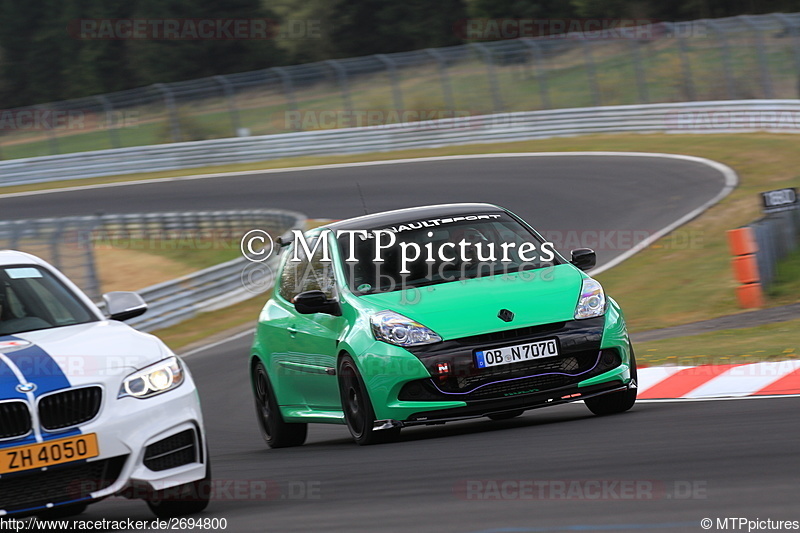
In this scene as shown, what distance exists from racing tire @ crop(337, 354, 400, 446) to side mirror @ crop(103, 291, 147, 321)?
4.94 feet

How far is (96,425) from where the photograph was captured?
553 cm

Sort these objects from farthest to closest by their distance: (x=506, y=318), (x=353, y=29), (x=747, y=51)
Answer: (x=353, y=29) → (x=747, y=51) → (x=506, y=318)

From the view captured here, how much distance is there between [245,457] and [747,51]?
25518mm

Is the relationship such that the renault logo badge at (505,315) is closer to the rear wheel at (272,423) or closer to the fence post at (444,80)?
the rear wheel at (272,423)

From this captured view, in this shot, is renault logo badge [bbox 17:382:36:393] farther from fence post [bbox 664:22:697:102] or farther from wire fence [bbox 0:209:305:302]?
fence post [bbox 664:22:697:102]

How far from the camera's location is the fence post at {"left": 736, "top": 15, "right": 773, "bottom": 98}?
30.8m

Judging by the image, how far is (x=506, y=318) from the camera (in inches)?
296

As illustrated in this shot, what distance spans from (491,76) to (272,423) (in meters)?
27.2

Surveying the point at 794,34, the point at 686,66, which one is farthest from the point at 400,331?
the point at 686,66

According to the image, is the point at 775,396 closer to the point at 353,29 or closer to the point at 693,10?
the point at 693,10

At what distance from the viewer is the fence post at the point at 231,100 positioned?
3659 cm

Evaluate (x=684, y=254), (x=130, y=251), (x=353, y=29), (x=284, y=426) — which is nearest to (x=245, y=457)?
(x=284, y=426)

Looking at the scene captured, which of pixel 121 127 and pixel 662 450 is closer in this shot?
pixel 662 450

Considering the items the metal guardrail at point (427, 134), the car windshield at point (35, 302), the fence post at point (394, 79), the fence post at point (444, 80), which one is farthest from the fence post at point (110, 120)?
the car windshield at point (35, 302)
